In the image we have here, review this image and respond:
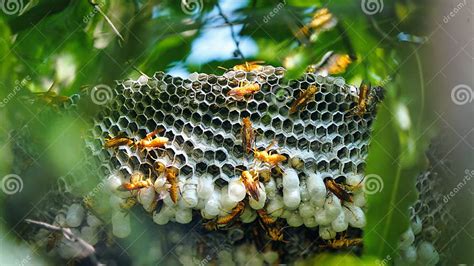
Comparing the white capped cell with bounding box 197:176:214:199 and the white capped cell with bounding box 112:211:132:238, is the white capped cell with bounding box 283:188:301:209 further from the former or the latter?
the white capped cell with bounding box 112:211:132:238

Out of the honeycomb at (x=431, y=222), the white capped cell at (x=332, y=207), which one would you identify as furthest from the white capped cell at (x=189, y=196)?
the honeycomb at (x=431, y=222)

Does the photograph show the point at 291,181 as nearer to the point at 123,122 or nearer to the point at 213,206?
the point at 213,206

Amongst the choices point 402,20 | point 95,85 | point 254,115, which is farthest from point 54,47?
point 402,20

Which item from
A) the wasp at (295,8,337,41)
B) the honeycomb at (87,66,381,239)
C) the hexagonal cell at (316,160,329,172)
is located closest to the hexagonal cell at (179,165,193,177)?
the honeycomb at (87,66,381,239)

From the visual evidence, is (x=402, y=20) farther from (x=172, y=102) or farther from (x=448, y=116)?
(x=172, y=102)

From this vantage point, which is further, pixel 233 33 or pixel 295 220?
pixel 233 33

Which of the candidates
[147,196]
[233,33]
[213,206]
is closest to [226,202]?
[213,206]
